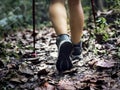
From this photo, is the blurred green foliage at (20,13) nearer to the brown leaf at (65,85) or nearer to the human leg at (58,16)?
the human leg at (58,16)

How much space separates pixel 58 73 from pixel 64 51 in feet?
1.37

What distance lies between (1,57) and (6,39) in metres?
2.20

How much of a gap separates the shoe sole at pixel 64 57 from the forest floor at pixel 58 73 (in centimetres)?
7

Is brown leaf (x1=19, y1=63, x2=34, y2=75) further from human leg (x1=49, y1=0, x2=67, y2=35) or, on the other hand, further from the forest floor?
human leg (x1=49, y1=0, x2=67, y2=35)

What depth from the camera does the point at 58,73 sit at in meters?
4.29

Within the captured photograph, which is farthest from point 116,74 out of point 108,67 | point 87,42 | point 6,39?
point 6,39

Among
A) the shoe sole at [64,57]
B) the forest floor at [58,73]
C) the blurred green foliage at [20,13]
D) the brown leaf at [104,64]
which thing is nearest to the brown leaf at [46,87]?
the forest floor at [58,73]

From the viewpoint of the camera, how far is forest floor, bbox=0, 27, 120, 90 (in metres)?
3.71

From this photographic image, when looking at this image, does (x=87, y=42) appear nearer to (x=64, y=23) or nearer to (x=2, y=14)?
(x=64, y=23)

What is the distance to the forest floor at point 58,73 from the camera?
12.2 feet

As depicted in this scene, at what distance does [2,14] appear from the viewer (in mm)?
10203

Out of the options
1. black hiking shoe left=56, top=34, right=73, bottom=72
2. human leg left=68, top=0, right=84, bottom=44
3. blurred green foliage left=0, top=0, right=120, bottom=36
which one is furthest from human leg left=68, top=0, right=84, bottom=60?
blurred green foliage left=0, top=0, right=120, bottom=36

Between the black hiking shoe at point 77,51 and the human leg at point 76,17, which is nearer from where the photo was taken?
the human leg at point 76,17

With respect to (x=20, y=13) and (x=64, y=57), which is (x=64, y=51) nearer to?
(x=64, y=57)
